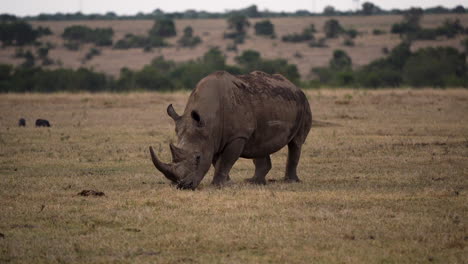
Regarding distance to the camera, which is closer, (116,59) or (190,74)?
(190,74)

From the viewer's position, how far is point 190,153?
12.5 metres

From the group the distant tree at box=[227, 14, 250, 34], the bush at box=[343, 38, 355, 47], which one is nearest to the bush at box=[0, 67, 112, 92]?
the bush at box=[343, 38, 355, 47]

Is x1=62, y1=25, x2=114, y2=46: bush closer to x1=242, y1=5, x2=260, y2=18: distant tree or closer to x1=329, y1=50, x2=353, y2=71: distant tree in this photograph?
x1=329, y1=50, x2=353, y2=71: distant tree

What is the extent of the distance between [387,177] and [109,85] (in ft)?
123

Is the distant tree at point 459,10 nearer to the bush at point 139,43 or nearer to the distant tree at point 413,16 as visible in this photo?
the distant tree at point 413,16

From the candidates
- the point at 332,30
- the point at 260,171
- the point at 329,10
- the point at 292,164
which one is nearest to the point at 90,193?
the point at 260,171

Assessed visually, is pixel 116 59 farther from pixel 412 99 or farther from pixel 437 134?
pixel 437 134

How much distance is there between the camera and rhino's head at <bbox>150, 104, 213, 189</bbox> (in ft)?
40.5

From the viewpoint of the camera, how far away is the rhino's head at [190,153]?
1234 centimetres

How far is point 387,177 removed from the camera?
14.3 meters

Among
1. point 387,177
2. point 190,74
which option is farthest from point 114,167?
point 190,74

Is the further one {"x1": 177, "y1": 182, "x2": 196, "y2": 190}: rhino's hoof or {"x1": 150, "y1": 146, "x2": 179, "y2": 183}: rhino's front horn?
{"x1": 177, "y1": 182, "x2": 196, "y2": 190}: rhino's hoof

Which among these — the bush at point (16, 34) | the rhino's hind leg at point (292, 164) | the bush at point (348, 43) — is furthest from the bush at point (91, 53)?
the rhino's hind leg at point (292, 164)

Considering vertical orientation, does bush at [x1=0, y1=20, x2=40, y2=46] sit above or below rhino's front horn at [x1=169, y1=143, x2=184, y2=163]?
below
